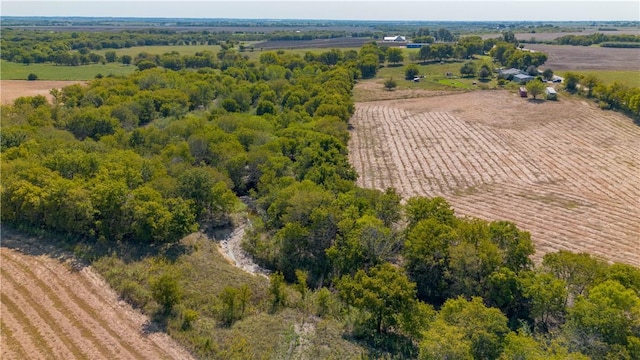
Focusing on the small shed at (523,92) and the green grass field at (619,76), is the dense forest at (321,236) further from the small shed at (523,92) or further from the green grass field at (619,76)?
the green grass field at (619,76)

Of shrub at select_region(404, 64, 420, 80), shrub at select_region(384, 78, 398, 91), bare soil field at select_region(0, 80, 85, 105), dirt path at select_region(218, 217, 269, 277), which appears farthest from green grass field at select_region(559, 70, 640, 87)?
bare soil field at select_region(0, 80, 85, 105)

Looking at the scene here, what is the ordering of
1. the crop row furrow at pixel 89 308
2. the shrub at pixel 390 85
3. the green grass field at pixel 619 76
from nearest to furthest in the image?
1. the crop row furrow at pixel 89 308
2. the green grass field at pixel 619 76
3. the shrub at pixel 390 85

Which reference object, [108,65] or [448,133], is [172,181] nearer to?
[448,133]

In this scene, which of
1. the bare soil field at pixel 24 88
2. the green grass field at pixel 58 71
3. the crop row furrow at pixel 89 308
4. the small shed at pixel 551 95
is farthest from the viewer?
the green grass field at pixel 58 71

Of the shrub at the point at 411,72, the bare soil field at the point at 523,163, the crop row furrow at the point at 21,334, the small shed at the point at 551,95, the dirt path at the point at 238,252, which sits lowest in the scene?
the dirt path at the point at 238,252

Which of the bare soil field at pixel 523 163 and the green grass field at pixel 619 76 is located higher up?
the green grass field at pixel 619 76

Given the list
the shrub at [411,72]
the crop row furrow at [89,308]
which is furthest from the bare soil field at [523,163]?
the shrub at [411,72]

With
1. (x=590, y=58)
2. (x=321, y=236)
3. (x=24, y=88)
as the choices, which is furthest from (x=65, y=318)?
(x=590, y=58)

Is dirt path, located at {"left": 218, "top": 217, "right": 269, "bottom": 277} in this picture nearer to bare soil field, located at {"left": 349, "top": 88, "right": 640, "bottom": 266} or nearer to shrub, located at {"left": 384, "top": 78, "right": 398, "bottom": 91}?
bare soil field, located at {"left": 349, "top": 88, "right": 640, "bottom": 266}

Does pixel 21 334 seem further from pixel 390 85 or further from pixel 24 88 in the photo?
pixel 390 85
